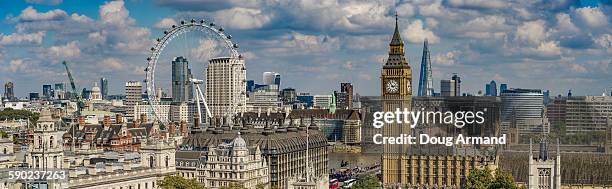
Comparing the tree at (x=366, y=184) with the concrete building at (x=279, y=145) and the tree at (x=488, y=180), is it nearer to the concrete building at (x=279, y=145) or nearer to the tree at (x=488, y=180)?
the concrete building at (x=279, y=145)

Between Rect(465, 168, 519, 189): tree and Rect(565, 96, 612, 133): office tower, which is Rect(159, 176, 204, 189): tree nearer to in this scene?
Rect(465, 168, 519, 189): tree

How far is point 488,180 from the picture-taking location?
83.1 m

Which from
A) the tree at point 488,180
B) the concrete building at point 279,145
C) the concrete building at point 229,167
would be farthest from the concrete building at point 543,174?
the concrete building at point 229,167

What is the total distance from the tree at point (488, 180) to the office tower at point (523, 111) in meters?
42.0

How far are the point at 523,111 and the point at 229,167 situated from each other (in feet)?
234

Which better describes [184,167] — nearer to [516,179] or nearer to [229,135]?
[229,135]

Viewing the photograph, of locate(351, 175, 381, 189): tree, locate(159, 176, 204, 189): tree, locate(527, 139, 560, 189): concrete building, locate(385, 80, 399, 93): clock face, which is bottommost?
locate(351, 175, 381, 189): tree

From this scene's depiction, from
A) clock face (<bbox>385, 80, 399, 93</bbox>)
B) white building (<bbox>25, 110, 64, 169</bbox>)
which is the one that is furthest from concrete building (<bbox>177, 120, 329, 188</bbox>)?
white building (<bbox>25, 110, 64, 169</bbox>)

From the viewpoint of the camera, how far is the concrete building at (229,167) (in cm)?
8656

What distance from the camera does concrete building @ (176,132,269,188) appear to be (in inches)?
3408

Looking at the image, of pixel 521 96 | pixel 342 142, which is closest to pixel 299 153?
pixel 521 96

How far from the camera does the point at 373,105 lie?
458 feet

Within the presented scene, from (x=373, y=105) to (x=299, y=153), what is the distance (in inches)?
1490

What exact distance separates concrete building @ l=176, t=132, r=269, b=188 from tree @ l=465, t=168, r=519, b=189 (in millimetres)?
21439
